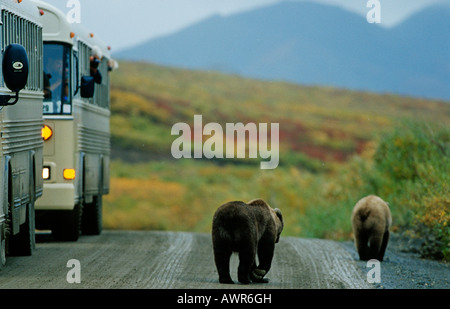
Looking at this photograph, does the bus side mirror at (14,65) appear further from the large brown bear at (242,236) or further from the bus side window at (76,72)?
the bus side window at (76,72)

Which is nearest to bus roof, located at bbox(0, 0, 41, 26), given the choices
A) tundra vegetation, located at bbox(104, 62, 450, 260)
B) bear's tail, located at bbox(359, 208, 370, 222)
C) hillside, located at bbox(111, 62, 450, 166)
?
bear's tail, located at bbox(359, 208, 370, 222)

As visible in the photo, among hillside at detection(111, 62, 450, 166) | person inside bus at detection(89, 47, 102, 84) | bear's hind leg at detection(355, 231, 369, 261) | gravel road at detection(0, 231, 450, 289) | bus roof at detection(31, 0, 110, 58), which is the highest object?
hillside at detection(111, 62, 450, 166)

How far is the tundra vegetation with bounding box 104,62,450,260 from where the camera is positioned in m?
22.7

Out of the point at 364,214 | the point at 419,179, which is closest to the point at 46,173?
the point at 364,214

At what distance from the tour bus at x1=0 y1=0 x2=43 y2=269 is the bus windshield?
5.21ft

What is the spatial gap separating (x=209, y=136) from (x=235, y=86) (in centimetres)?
3524

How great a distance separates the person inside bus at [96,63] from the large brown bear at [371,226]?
232 inches

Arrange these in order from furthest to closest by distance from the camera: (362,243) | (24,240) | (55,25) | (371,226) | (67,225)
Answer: (67,225)
(55,25)
(362,243)
(371,226)
(24,240)

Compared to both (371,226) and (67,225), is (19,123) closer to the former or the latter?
(67,225)

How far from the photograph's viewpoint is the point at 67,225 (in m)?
17.9

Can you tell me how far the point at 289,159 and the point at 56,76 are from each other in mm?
43084

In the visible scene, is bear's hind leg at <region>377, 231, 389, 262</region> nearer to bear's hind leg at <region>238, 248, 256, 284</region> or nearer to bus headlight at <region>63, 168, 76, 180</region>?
bear's hind leg at <region>238, 248, 256, 284</region>

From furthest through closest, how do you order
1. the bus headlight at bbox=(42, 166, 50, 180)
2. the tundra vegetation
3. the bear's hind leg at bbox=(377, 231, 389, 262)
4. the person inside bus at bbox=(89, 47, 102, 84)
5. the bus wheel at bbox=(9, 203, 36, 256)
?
the tundra vegetation < the person inside bus at bbox=(89, 47, 102, 84) < the bus headlight at bbox=(42, 166, 50, 180) < the bear's hind leg at bbox=(377, 231, 389, 262) < the bus wheel at bbox=(9, 203, 36, 256)
